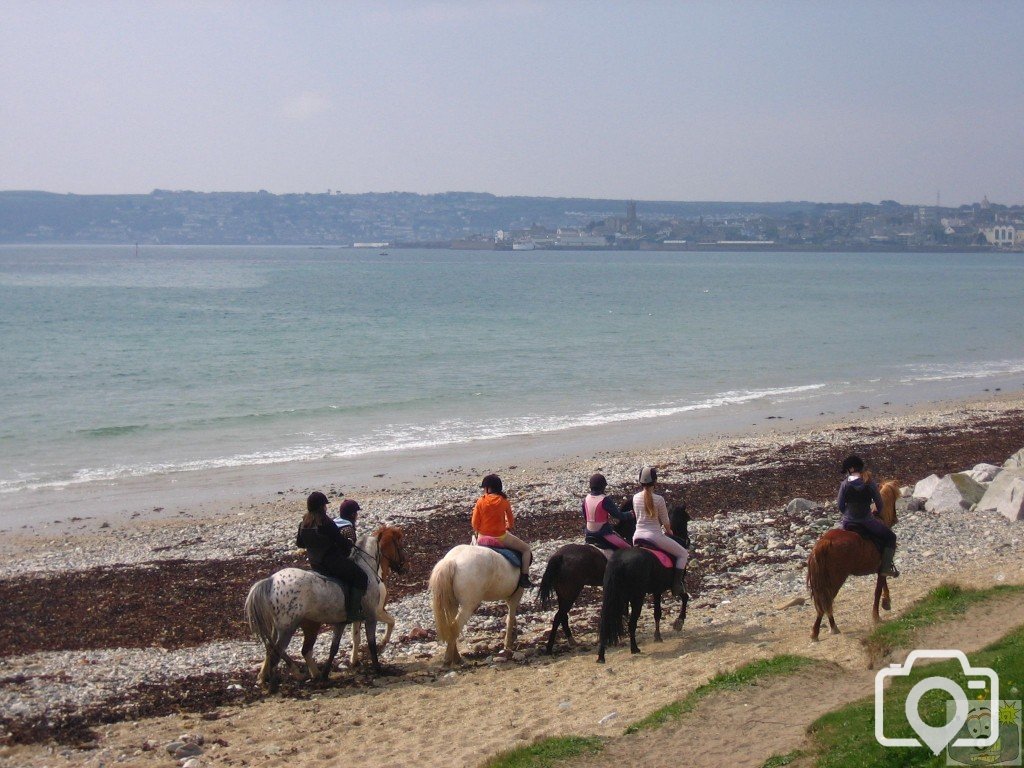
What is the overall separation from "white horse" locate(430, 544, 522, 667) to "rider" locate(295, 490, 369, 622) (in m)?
0.87

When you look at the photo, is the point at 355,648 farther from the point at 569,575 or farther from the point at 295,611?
the point at 569,575

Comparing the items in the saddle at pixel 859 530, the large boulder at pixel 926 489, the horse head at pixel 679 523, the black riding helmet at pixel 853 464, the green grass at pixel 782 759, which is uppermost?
the black riding helmet at pixel 853 464

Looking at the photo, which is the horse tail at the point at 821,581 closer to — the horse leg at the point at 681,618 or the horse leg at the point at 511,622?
the horse leg at the point at 681,618

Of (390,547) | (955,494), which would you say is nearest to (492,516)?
(390,547)

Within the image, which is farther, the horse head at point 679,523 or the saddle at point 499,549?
the horse head at point 679,523

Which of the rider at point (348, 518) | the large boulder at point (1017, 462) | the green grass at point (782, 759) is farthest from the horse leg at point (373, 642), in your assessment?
the large boulder at point (1017, 462)

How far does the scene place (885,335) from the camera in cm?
6875

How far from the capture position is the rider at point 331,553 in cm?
1143

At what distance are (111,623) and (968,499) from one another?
14181 millimetres

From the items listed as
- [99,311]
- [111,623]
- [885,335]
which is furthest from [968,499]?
[99,311]

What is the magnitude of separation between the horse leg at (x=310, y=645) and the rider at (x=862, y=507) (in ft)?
20.2

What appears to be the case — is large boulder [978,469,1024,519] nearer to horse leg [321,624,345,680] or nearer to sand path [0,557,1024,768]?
sand path [0,557,1024,768]

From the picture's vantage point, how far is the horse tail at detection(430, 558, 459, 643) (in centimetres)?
1196

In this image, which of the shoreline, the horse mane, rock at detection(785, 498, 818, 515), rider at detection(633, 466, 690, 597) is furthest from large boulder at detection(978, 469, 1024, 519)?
the shoreline
